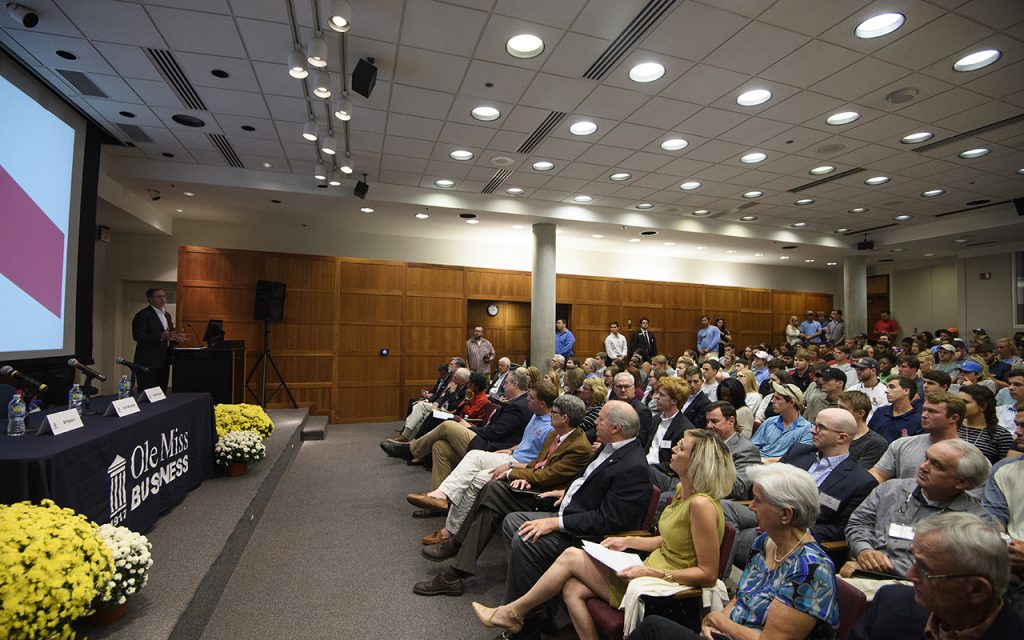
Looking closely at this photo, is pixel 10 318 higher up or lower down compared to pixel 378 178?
lower down

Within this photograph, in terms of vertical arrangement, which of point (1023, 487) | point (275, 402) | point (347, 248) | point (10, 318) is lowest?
point (275, 402)

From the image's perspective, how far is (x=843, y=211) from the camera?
353 inches

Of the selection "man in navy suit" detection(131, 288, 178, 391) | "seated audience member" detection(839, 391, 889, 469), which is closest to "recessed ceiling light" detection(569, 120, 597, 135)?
"seated audience member" detection(839, 391, 889, 469)

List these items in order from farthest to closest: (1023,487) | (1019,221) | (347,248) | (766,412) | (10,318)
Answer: (347,248) < (1019,221) < (766,412) < (10,318) < (1023,487)

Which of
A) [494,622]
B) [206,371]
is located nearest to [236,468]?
[206,371]

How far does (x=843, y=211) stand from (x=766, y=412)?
238 inches

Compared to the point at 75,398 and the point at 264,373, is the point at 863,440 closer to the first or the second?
the point at 75,398

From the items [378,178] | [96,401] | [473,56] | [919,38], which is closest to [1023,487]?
[919,38]

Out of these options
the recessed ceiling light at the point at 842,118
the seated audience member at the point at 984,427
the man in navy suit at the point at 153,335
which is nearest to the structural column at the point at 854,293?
the recessed ceiling light at the point at 842,118

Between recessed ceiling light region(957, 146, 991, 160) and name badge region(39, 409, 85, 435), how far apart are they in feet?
29.7

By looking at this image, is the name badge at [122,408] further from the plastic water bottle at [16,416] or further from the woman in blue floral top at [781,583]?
the woman in blue floral top at [781,583]

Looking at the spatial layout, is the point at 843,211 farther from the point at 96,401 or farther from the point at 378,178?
the point at 96,401

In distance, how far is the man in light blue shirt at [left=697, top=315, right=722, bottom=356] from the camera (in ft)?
39.0

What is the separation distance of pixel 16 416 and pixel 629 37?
4.62 m
